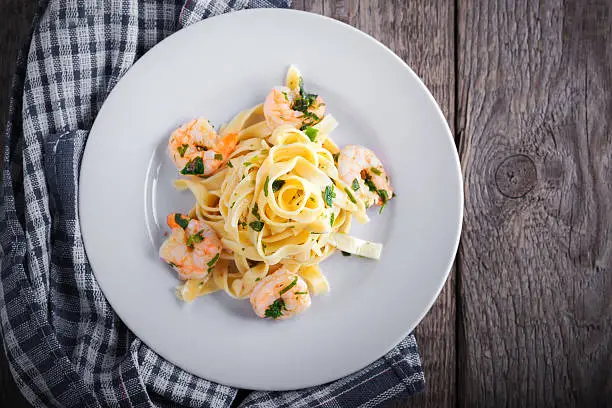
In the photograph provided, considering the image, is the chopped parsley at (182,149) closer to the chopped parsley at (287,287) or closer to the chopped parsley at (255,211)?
the chopped parsley at (255,211)

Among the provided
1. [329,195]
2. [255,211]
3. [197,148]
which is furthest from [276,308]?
[197,148]

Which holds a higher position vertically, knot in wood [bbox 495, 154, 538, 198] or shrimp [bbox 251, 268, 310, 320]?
knot in wood [bbox 495, 154, 538, 198]

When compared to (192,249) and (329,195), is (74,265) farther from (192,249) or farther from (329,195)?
(329,195)

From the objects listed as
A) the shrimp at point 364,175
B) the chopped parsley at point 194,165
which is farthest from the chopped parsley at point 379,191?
the chopped parsley at point 194,165

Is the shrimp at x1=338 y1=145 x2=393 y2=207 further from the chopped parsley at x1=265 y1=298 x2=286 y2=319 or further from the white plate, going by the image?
the chopped parsley at x1=265 y1=298 x2=286 y2=319

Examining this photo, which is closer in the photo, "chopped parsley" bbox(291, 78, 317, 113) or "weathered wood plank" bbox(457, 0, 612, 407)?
"chopped parsley" bbox(291, 78, 317, 113)

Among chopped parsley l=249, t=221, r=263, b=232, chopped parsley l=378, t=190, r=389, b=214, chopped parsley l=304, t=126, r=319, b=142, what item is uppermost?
chopped parsley l=304, t=126, r=319, b=142

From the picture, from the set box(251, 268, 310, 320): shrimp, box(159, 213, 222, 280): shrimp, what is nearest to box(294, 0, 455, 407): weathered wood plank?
box(251, 268, 310, 320): shrimp

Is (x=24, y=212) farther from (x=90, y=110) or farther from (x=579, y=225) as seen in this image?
(x=579, y=225)
